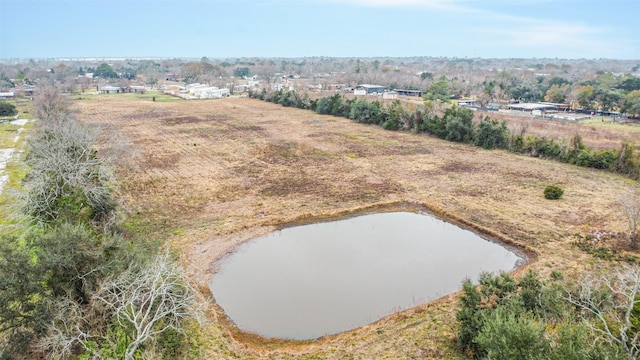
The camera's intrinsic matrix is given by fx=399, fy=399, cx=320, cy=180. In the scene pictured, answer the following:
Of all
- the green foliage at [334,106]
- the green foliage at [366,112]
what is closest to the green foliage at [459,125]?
the green foliage at [366,112]

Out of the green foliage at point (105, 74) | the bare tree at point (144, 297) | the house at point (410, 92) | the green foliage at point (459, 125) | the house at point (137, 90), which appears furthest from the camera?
the green foliage at point (105, 74)

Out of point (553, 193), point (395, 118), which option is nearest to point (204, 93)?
point (395, 118)

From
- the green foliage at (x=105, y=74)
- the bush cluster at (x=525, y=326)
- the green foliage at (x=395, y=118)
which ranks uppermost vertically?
the green foliage at (x=105, y=74)

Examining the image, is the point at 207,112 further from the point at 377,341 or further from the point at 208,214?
the point at 377,341

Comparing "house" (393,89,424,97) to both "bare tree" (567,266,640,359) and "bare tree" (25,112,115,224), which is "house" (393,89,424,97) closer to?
"bare tree" (25,112,115,224)

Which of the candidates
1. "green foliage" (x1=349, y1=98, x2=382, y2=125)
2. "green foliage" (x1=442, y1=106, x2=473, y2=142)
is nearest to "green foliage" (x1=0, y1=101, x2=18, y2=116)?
"green foliage" (x1=349, y1=98, x2=382, y2=125)

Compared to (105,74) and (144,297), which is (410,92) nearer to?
(144,297)

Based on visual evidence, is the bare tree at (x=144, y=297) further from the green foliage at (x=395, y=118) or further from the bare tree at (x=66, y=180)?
the green foliage at (x=395, y=118)
